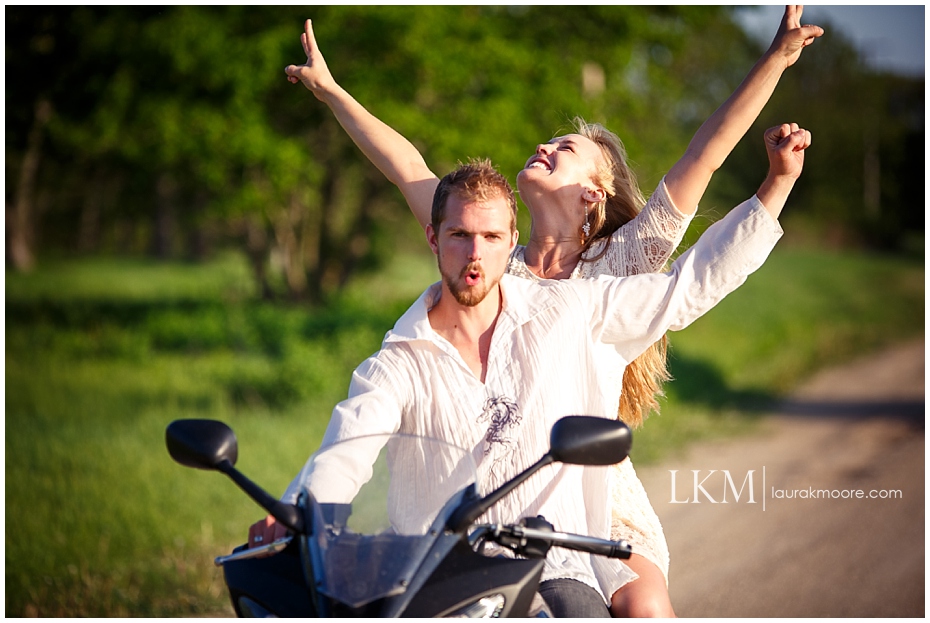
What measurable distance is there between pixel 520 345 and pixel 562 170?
3.18 ft

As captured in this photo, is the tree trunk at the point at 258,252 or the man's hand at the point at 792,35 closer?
the man's hand at the point at 792,35

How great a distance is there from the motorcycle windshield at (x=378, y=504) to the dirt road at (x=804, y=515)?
3.35m

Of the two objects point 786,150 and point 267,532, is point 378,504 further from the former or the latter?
point 786,150

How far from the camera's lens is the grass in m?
5.77

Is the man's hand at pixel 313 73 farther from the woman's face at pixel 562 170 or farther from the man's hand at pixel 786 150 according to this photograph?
the man's hand at pixel 786 150

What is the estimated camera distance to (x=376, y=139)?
356cm

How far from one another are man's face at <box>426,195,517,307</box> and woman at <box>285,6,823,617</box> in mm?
510

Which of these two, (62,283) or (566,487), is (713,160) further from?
(62,283)

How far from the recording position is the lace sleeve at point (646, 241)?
10.4ft

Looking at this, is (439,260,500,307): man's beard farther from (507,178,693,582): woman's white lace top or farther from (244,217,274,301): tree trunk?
(244,217,274,301): tree trunk

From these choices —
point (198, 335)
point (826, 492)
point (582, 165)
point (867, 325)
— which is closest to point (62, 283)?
point (198, 335)

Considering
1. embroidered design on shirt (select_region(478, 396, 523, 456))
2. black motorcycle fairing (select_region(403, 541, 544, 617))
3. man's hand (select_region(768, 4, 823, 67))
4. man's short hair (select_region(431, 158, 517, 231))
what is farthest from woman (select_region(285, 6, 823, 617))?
black motorcycle fairing (select_region(403, 541, 544, 617))

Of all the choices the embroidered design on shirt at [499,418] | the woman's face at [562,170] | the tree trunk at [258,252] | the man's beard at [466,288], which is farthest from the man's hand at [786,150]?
the tree trunk at [258,252]

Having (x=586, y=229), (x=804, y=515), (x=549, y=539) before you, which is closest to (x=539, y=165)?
(x=586, y=229)
